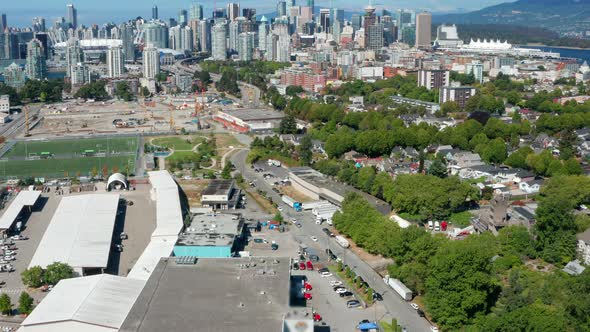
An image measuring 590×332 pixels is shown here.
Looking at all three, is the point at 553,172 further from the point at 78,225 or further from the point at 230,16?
the point at 230,16

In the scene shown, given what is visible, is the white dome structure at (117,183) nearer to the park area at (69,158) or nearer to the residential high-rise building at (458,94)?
the park area at (69,158)

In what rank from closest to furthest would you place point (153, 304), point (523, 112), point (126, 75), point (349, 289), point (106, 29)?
point (153, 304), point (349, 289), point (523, 112), point (126, 75), point (106, 29)

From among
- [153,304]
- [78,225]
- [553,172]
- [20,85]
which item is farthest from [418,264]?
[20,85]

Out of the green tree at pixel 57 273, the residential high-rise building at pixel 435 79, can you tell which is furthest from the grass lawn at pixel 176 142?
the residential high-rise building at pixel 435 79

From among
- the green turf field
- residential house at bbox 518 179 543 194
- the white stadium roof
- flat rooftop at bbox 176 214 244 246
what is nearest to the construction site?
the green turf field

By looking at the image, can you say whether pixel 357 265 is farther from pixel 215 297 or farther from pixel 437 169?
pixel 437 169

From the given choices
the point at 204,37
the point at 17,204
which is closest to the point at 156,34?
the point at 204,37
